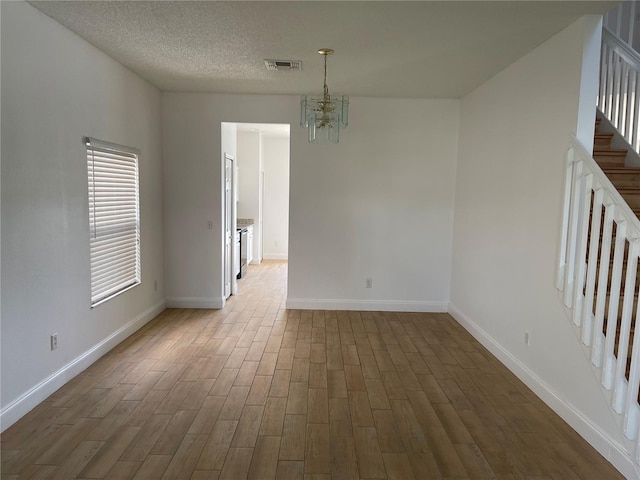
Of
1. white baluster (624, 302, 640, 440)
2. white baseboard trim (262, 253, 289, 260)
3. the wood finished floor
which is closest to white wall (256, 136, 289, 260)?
white baseboard trim (262, 253, 289, 260)

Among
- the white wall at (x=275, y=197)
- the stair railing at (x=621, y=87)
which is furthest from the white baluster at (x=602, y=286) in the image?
the white wall at (x=275, y=197)

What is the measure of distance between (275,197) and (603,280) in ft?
24.8

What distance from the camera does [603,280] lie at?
2453 mm

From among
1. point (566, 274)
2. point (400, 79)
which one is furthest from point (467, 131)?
point (566, 274)

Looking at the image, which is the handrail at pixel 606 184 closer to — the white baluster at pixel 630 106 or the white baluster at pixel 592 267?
the white baluster at pixel 592 267

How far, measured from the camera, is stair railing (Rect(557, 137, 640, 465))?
2.23 meters

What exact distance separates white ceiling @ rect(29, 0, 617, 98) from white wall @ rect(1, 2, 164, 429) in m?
0.28

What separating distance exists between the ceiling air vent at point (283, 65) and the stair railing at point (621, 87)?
2.91m

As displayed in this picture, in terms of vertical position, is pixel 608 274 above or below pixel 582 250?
below

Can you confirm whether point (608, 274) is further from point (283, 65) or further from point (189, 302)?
point (189, 302)

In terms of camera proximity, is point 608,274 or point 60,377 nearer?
point 608,274

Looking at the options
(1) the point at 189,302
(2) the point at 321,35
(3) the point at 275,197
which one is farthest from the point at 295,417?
(3) the point at 275,197

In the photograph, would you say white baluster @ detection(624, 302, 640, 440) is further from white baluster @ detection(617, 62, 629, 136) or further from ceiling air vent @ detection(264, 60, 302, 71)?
ceiling air vent @ detection(264, 60, 302, 71)

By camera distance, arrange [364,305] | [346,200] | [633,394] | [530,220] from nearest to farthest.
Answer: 1. [633,394]
2. [530,220]
3. [346,200]
4. [364,305]
